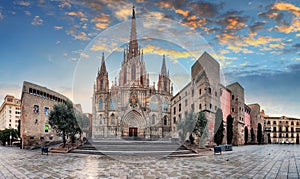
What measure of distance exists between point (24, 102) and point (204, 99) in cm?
2823

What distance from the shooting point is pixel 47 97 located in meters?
48.1

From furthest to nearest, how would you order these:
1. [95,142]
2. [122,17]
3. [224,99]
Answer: [224,99] < [95,142] < [122,17]

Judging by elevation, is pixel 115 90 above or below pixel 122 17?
below

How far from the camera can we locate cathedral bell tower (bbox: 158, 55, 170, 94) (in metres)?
20.8

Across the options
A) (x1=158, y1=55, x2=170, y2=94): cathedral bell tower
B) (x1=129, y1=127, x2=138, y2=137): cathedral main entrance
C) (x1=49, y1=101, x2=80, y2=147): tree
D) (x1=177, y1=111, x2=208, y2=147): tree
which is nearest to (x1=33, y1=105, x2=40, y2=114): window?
(x1=49, y1=101, x2=80, y2=147): tree

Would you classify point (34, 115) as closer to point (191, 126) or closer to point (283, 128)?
point (191, 126)

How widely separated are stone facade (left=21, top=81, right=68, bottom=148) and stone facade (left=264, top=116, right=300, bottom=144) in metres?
97.8

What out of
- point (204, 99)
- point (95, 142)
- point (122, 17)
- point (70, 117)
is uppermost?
point (122, 17)

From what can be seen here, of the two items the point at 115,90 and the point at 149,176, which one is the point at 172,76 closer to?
the point at 149,176

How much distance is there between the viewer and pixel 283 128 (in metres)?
116

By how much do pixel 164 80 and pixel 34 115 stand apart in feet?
95.7

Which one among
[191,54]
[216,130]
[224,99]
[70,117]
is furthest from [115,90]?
[224,99]

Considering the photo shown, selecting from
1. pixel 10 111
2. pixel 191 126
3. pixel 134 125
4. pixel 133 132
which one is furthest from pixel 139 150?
pixel 10 111

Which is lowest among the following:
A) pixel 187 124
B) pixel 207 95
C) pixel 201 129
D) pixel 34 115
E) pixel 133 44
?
pixel 201 129
